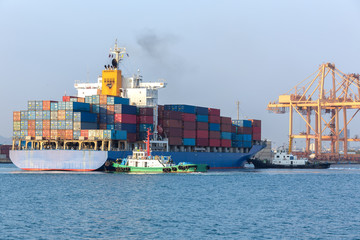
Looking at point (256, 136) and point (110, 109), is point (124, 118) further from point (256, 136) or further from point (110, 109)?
point (256, 136)

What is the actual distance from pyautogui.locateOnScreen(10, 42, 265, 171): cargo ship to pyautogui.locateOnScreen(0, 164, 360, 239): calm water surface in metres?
12.2

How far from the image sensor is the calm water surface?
3244 centimetres

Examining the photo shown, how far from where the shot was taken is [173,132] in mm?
82875

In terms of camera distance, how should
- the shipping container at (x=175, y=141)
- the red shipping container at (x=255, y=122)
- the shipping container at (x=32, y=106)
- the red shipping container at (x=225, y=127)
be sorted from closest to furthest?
the shipping container at (x=32, y=106) < the shipping container at (x=175, y=141) < the red shipping container at (x=225, y=127) < the red shipping container at (x=255, y=122)

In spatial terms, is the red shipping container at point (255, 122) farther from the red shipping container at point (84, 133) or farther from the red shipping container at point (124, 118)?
the red shipping container at point (84, 133)

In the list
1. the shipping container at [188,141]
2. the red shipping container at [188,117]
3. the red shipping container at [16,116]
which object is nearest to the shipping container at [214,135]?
the shipping container at [188,141]

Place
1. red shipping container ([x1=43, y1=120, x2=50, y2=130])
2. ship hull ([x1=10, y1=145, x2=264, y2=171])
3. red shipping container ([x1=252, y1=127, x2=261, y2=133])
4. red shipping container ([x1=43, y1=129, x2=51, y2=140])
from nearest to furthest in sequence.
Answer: ship hull ([x1=10, y1=145, x2=264, y2=171]) < red shipping container ([x1=43, y1=129, x2=51, y2=140]) < red shipping container ([x1=43, y1=120, x2=50, y2=130]) < red shipping container ([x1=252, y1=127, x2=261, y2=133])

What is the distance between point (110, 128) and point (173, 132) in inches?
439

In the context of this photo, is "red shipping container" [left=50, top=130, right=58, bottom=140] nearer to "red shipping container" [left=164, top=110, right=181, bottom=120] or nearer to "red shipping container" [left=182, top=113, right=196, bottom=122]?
"red shipping container" [left=164, top=110, right=181, bottom=120]

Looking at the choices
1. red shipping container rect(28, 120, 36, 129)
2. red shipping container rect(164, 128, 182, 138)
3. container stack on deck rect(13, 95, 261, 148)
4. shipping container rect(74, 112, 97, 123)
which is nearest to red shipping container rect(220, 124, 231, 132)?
container stack on deck rect(13, 95, 261, 148)

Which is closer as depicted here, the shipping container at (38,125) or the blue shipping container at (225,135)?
the shipping container at (38,125)

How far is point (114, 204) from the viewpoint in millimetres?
42500

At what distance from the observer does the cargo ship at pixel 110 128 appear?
238 ft

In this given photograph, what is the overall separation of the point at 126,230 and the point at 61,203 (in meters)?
11.5
